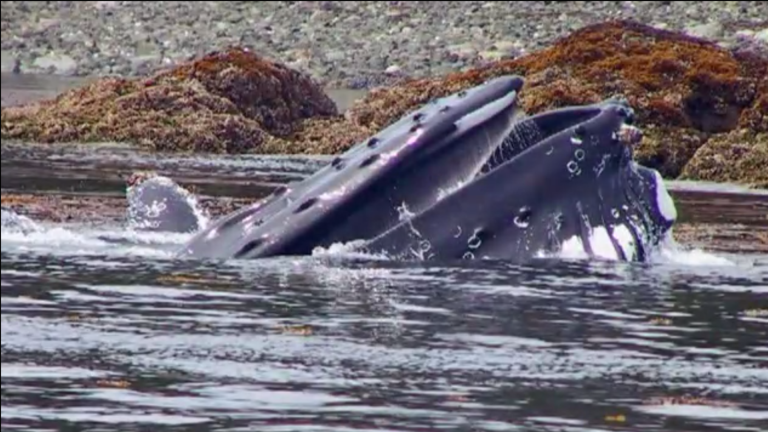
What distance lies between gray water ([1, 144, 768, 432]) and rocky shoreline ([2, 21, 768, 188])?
16.7 m

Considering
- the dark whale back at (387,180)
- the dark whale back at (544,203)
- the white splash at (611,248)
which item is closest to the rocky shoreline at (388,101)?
the white splash at (611,248)

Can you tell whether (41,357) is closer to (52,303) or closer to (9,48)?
(52,303)

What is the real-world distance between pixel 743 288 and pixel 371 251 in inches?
124

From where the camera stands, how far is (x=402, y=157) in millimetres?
17516

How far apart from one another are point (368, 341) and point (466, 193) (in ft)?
9.19

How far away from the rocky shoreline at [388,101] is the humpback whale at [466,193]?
16.9 m

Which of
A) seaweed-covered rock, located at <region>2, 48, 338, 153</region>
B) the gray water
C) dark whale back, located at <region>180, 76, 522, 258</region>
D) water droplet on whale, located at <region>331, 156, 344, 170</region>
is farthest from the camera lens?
seaweed-covered rock, located at <region>2, 48, 338, 153</region>

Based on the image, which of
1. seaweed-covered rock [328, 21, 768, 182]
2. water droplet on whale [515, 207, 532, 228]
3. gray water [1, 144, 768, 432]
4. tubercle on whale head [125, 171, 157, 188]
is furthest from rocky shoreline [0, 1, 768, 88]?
water droplet on whale [515, 207, 532, 228]

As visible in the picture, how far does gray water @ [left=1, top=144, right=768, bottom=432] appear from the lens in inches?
486

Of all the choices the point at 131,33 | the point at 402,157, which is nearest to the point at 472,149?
the point at 402,157

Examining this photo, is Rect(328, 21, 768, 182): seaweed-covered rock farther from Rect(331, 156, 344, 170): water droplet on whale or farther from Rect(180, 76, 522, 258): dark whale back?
Rect(180, 76, 522, 258): dark whale back

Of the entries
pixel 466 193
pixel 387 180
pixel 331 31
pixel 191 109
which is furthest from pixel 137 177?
pixel 331 31

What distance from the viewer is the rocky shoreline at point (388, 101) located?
38.3 m

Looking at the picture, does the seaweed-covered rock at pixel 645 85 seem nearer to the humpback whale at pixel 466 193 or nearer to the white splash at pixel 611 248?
the white splash at pixel 611 248
